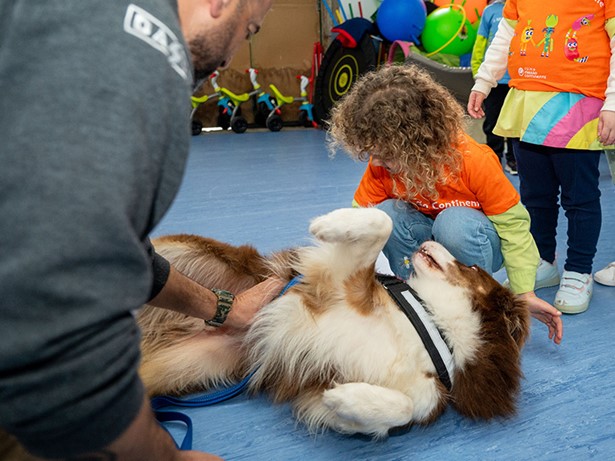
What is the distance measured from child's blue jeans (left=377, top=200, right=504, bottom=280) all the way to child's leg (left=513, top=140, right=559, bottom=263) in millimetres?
534

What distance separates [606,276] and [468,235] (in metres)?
1.05

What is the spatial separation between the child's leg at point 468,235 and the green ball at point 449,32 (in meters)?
4.96

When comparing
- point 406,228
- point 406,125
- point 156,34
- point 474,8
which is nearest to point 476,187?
point 406,228

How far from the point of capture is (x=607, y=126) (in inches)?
86.4

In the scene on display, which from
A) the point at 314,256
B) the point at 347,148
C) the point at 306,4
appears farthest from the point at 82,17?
the point at 306,4

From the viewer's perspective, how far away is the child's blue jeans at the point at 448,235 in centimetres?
214

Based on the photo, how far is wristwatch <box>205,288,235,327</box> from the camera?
1788 mm

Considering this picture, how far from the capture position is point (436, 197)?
86.4 inches

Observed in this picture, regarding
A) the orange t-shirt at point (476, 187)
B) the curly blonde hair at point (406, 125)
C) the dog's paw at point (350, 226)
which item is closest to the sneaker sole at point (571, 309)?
the orange t-shirt at point (476, 187)

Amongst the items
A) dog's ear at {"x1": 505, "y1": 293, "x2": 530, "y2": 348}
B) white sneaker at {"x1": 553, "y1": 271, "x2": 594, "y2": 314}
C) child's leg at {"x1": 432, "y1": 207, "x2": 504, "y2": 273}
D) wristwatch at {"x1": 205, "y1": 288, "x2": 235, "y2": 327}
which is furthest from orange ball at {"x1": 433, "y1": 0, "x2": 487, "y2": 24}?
wristwatch at {"x1": 205, "y1": 288, "x2": 235, "y2": 327}

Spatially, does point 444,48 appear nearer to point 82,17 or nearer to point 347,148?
point 347,148

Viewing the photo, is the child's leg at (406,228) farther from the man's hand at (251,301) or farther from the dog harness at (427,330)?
the man's hand at (251,301)

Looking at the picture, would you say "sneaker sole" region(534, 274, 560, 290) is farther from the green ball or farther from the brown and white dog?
the green ball

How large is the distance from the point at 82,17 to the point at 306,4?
9.24 meters
